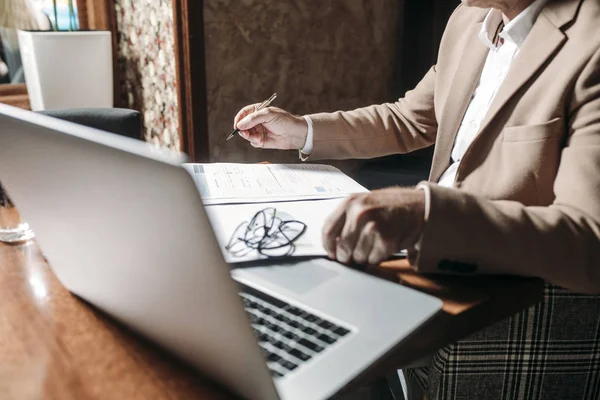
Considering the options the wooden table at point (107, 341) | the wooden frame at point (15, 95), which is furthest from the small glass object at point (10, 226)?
the wooden frame at point (15, 95)

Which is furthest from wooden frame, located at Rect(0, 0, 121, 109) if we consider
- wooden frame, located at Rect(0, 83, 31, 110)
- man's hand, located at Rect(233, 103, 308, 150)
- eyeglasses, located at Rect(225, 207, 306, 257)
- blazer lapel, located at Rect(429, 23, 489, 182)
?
eyeglasses, located at Rect(225, 207, 306, 257)

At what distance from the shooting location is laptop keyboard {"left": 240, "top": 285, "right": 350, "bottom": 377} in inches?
20.0

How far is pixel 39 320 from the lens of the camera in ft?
2.10

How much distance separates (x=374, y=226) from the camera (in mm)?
668

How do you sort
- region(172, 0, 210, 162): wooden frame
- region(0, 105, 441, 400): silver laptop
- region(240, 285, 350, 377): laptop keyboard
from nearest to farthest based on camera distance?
region(0, 105, 441, 400): silver laptop < region(240, 285, 350, 377): laptop keyboard < region(172, 0, 210, 162): wooden frame

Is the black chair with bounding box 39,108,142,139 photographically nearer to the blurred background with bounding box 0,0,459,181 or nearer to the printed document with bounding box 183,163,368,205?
the blurred background with bounding box 0,0,459,181

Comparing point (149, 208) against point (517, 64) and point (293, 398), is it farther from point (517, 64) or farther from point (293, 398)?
point (517, 64)

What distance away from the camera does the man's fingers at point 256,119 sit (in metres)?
1.19

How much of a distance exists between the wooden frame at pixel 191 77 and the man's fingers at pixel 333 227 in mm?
1736

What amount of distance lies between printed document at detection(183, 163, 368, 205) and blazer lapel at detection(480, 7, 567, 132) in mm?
287

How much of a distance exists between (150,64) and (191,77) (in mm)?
309

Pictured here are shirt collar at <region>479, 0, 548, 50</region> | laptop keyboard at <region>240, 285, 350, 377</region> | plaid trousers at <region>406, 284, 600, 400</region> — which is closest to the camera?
laptop keyboard at <region>240, 285, 350, 377</region>

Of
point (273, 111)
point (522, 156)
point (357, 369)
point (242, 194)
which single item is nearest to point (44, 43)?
point (273, 111)

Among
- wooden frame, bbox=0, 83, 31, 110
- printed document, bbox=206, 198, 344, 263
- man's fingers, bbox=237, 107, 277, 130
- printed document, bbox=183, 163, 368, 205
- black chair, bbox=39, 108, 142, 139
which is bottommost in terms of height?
wooden frame, bbox=0, 83, 31, 110
